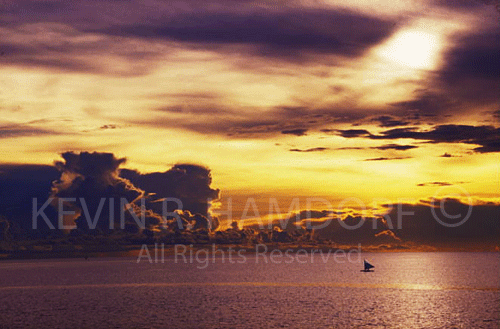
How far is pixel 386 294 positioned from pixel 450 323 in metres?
61.9

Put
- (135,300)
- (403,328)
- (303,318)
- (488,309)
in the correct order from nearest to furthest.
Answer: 1. (403,328)
2. (303,318)
3. (488,309)
4. (135,300)

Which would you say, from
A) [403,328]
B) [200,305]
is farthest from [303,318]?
[200,305]

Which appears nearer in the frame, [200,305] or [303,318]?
[303,318]

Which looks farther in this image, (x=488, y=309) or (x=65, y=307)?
(x=65, y=307)

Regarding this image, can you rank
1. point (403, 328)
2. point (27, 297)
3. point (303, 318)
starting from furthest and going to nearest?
point (27, 297)
point (303, 318)
point (403, 328)

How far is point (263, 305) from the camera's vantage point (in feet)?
402

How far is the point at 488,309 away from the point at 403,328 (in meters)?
33.9

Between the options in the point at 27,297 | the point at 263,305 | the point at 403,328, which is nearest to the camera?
the point at 403,328

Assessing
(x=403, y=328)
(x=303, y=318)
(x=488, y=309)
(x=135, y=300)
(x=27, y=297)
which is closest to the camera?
(x=403, y=328)

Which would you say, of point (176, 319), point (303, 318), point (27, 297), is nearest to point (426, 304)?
point (303, 318)

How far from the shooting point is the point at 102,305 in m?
127

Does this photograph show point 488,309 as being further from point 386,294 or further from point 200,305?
point 200,305

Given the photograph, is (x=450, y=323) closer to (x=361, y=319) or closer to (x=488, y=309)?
(x=361, y=319)

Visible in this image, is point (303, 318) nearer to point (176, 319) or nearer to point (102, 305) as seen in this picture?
point (176, 319)
